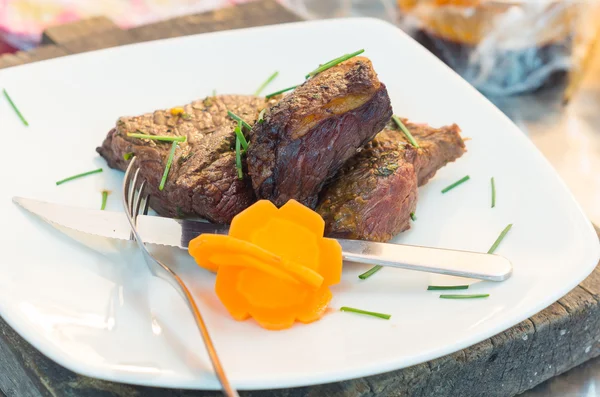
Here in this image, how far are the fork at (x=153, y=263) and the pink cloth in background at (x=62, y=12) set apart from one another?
1.94 m

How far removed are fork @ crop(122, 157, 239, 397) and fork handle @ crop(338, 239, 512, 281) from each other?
446mm

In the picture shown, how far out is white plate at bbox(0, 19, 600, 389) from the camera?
1708mm

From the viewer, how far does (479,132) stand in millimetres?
2607

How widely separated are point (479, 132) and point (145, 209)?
4.00 ft

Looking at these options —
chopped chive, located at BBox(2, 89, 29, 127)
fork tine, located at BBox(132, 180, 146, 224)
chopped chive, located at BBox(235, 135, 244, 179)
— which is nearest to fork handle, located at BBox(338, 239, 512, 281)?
chopped chive, located at BBox(235, 135, 244, 179)

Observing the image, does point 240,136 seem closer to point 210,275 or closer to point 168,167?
point 168,167

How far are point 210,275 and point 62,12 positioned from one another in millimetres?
3049

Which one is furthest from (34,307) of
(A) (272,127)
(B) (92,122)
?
(B) (92,122)

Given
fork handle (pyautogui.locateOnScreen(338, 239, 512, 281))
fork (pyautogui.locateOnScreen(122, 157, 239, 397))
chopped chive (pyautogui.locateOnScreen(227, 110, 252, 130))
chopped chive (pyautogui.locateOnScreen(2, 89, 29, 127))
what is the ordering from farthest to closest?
chopped chive (pyautogui.locateOnScreen(2, 89, 29, 127)) → chopped chive (pyautogui.locateOnScreen(227, 110, 252, 130)) → fork handle (pyautogui.locateOnScreen(338, 239, 512, 281)) → fork (pyautogui.locateOnScreen(122, 157, 239, 397))

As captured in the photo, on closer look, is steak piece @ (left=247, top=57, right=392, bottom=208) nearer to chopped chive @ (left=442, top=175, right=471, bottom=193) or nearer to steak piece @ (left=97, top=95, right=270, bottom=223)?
steak piece @ (left=97, top=95, right=270, bottom=223)

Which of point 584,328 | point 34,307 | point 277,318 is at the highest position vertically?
point 34,307

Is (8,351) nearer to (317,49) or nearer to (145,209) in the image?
(145,209)

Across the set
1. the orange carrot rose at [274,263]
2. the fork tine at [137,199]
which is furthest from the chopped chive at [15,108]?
the orange carrot rose at [274,263]

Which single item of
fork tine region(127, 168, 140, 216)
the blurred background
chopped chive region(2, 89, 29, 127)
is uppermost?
chopped chive region(2, 89, 29, 127)
